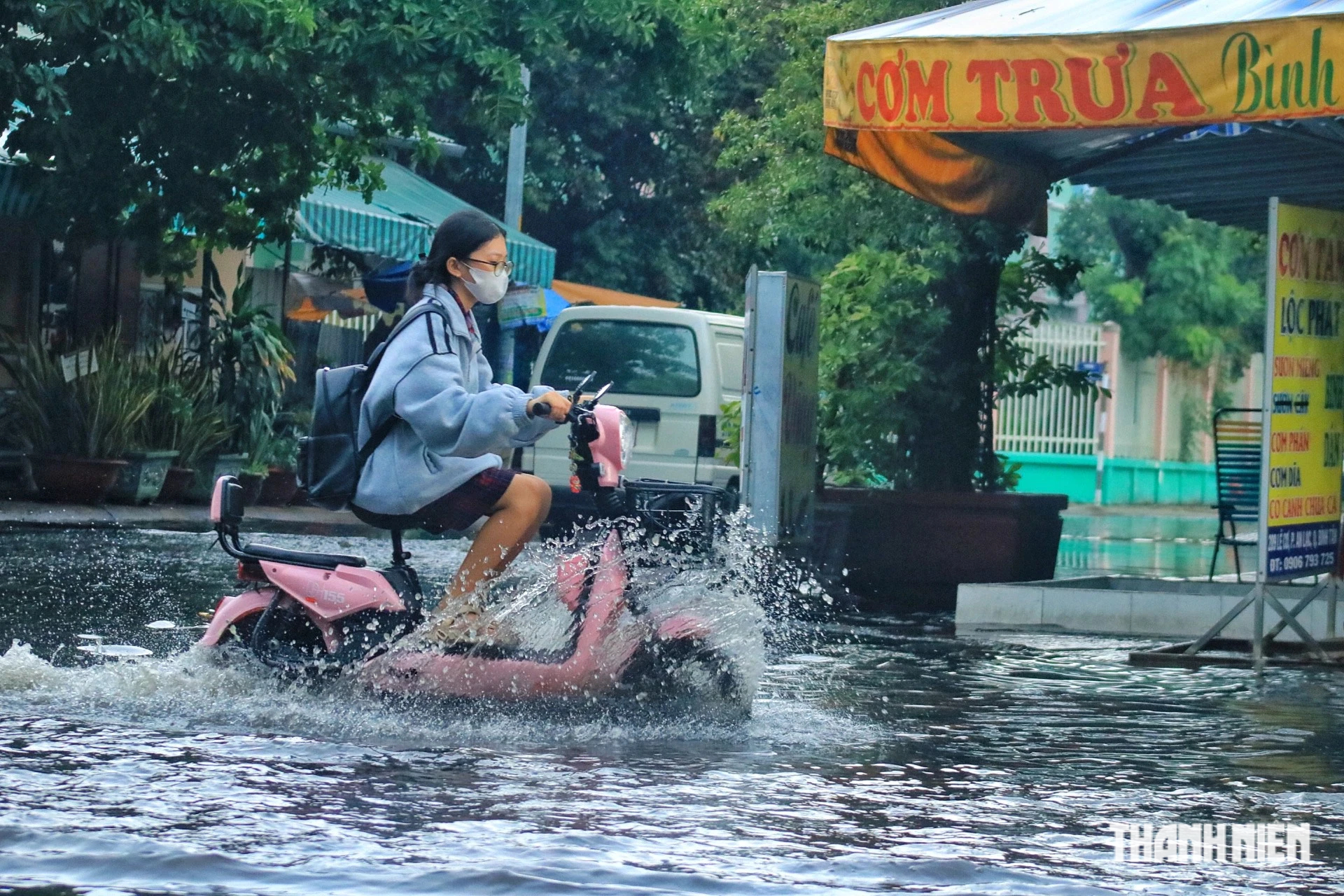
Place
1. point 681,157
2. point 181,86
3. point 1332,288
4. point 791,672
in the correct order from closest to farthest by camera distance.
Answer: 1. point 791,672
2. point 1332,288
3. point 181,86
4. point 681,157

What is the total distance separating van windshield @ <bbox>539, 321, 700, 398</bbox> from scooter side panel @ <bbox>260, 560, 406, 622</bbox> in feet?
31.3

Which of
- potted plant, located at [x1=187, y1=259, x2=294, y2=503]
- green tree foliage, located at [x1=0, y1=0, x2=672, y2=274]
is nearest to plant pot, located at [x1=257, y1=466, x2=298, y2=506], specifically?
potted plant, located at [x1=187, y1=259, x2=294, y2=503]

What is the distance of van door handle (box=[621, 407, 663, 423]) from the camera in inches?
620

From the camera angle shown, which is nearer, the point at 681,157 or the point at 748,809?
the point at 748,809

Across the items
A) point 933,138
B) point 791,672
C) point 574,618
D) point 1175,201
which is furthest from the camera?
Result: point 1175,201

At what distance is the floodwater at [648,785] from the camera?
14.2ft

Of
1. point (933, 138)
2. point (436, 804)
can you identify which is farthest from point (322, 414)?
point (933, 138)

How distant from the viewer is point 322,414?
6.30 metres

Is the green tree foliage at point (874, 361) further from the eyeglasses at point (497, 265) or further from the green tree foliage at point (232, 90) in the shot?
the eyeglasses at point (497, 265)

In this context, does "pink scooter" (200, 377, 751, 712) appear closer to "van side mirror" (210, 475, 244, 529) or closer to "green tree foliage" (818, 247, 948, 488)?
"van side mirror" (210, 475, 244, 529)

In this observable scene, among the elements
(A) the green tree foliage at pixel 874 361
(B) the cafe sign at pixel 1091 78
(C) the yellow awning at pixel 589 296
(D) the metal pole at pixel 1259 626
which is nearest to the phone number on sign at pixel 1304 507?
(D) the metal pole at pixel 1259 626

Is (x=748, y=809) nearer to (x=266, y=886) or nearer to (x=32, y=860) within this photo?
(x=266, y=886)

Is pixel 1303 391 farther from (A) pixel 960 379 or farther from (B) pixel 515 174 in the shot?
(B) pixel 515 174

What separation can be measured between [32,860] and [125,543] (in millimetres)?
9647
